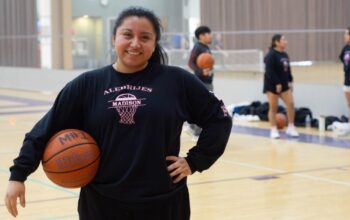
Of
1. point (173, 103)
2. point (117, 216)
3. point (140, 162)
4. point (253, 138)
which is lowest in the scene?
point (253, 138)

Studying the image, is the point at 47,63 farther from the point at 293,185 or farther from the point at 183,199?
the point at 183,199

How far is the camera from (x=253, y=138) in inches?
504

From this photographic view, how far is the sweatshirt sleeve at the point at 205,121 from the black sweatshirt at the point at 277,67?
29.1ft

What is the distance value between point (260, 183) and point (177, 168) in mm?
5221

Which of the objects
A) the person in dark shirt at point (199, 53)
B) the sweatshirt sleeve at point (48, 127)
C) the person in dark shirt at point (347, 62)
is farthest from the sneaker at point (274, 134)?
the sweatshirt sleeve at point (48, 127)

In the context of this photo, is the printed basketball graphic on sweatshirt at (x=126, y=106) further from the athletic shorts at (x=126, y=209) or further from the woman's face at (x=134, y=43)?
the athletic shorts at (x=126, y=209)

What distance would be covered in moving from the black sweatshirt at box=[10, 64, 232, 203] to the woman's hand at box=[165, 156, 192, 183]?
29 mm

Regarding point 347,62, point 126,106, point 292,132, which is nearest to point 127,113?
point 126,106

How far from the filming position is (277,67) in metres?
12.4

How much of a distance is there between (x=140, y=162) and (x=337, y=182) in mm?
5575

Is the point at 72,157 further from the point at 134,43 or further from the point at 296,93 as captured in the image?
the point at 296,93

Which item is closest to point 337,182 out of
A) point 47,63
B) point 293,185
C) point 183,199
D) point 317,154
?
point 293,185

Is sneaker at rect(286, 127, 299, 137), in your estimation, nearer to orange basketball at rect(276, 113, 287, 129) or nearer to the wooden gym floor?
the wooden gym floor

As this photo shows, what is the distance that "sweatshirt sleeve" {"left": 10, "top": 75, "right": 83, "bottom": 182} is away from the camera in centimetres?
342
